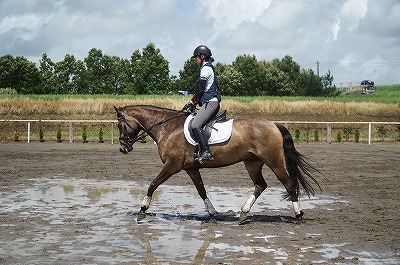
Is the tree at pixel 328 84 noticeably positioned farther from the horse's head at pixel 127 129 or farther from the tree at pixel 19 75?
the horse's head at pixel 127 129

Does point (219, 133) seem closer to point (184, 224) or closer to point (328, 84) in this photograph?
point (184, 224)

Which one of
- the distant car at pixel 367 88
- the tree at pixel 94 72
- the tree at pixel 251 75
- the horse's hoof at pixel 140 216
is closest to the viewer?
the horse's hoof at pixel 140 216

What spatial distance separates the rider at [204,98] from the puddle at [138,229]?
1.30 m

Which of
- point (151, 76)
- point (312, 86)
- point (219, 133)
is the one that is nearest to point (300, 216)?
point (219, 133)

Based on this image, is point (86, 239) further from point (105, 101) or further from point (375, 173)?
point (105, 101)

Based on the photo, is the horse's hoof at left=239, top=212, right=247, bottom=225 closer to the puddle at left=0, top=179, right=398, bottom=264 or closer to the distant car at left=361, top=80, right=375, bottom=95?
the puddle at left=0, top=179, right=398, bottom=264

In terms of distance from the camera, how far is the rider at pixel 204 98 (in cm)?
1039

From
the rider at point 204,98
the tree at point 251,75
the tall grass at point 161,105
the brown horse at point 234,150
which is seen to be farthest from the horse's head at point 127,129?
the tree at point 251,75

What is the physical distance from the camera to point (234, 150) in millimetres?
10508

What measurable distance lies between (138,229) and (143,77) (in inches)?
2909

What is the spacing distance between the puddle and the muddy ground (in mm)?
13

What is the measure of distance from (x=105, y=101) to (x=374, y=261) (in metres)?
43.5

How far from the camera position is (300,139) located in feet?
123

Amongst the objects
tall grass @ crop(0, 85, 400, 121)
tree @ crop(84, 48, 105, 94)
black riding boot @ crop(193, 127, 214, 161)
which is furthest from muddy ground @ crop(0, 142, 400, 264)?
tree @ crop(84, 48, 105, 94)
